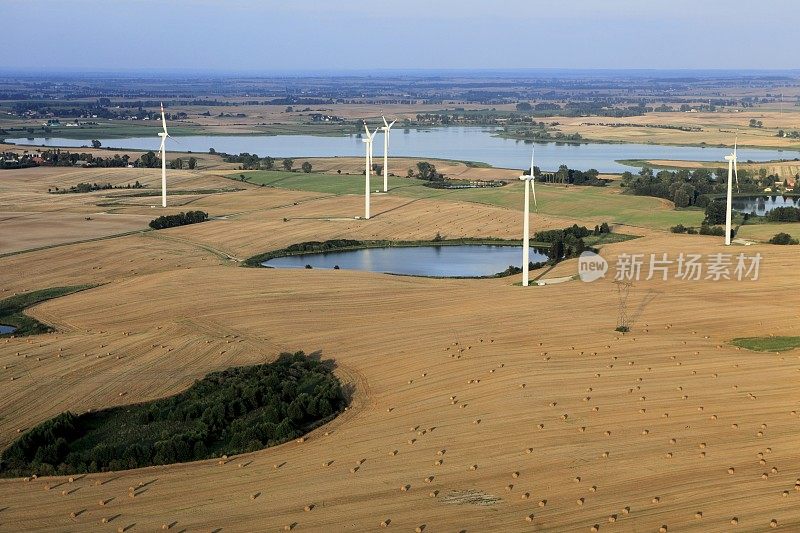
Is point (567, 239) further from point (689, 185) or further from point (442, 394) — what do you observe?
point (442, 394)

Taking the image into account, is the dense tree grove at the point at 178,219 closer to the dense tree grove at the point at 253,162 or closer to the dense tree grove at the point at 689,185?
the dense tree grove at the point at 689,185

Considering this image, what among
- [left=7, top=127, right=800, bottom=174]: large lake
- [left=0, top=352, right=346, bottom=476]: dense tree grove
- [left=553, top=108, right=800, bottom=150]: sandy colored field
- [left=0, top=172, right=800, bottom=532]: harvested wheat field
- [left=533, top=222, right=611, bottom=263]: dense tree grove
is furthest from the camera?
[left=553, top=108, right=800, bottom=150]: sandy colored field

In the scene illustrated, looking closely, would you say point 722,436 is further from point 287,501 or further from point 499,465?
point 287,501

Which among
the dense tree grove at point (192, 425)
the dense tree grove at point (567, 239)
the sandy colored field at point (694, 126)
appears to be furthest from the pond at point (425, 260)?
the sandy colored field at point (694, 126)

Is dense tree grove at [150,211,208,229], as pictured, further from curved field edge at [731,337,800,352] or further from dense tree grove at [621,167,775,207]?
curved field edge at [731,337,800,352]

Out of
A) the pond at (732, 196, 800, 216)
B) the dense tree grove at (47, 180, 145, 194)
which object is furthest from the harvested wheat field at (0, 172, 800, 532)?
the dense tree grove at (47, 180, 145, 194)

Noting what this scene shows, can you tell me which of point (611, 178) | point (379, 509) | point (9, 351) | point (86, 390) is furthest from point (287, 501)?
point (611, 178)

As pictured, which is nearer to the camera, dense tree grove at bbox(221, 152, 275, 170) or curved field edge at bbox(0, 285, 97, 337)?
curved field edge at bbox(0, 285, 97, 337)

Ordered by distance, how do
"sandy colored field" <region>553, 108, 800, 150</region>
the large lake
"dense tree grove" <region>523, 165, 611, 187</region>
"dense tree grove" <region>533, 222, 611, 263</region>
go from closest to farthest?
"dense tree grove" <region>533, 222, 611, 263</region>, "dense tree grove" <region>523, 165, 611, 187</region>, the large lake, "sandy colored field" <region>553, 108, 800, 150</region>
